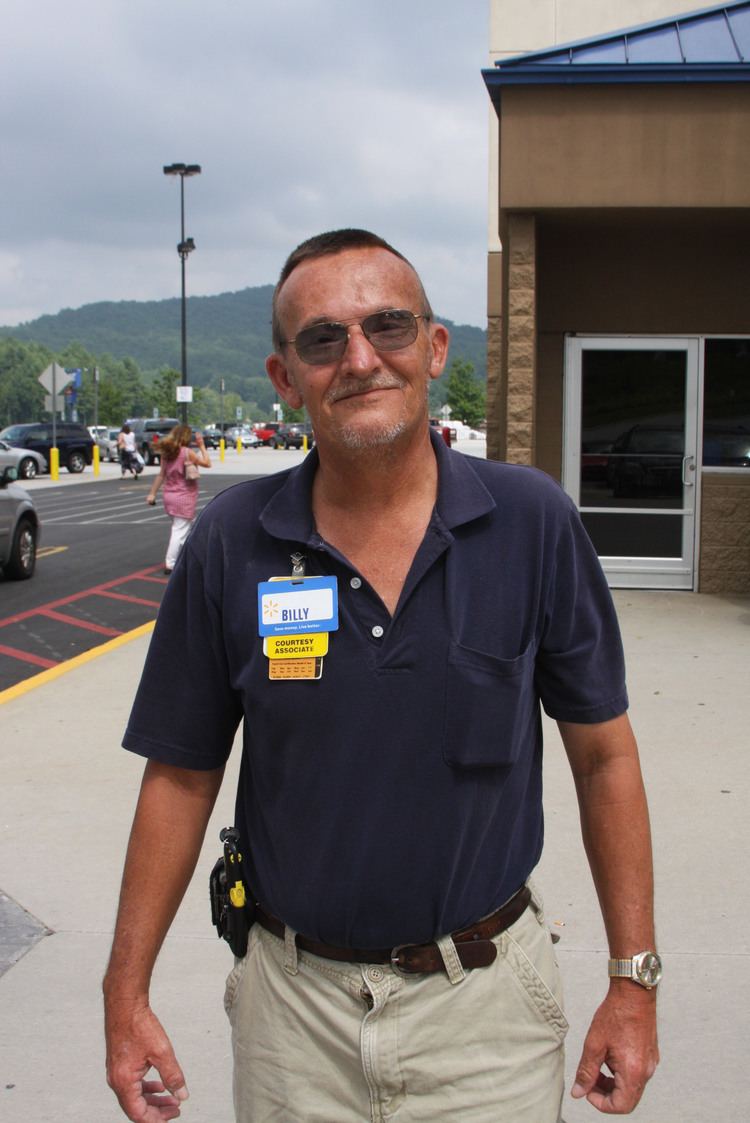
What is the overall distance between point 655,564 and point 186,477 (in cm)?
506

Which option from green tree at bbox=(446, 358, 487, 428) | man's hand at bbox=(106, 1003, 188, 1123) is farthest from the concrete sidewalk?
green tree at bbox=(446, 358, 487, 428)

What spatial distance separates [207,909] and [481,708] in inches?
117

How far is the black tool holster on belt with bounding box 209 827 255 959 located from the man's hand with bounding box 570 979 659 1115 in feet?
2.02

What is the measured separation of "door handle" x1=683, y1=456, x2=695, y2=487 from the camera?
1149cm

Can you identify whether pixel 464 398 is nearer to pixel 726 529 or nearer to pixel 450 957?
pixel 726 529

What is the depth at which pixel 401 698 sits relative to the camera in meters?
1.99

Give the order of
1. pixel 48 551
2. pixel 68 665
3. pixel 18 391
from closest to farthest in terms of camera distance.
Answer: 1. pixel 68 665
2. pixel 48 551
3. pixel 18 391

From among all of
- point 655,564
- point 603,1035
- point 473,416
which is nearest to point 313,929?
point 603,1035

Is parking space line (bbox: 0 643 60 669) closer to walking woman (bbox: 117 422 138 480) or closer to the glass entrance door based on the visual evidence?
the glass entrance door

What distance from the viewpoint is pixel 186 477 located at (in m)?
13.5

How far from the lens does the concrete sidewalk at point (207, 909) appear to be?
345 cm

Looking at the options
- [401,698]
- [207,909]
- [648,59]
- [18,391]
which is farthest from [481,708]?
[18,391]

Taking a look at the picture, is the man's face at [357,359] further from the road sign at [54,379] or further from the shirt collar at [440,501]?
the road sign at [54,379]

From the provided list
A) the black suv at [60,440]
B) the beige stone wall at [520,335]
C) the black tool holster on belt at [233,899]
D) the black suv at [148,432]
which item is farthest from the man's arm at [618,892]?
the black suv at [148,432]
